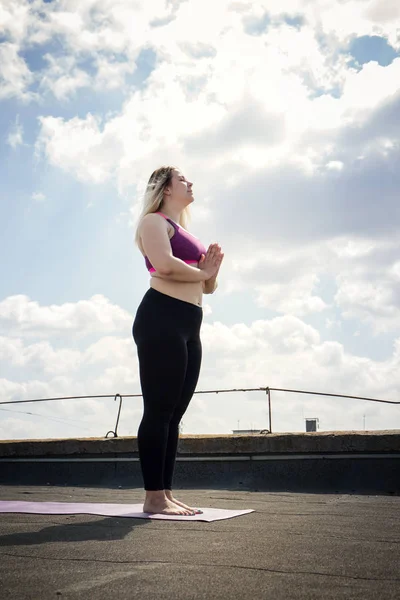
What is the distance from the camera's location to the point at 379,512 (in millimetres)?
4188

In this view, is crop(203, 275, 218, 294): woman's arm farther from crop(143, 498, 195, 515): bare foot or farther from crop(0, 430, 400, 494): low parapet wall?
crop(0, 430, 400, 494): low parapet wall

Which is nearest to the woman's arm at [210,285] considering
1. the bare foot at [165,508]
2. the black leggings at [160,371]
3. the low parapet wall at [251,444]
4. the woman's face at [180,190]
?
the black leggings at [160,371]

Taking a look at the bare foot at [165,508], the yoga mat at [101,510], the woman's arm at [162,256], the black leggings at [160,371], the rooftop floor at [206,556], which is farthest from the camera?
the woman's arm at [162,256]

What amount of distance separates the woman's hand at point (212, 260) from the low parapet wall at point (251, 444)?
254 cm

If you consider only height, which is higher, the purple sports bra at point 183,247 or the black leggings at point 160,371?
the purple sports bra at point 183,247

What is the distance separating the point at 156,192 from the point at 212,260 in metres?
0.65

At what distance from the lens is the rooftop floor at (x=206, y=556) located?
2.05 metres

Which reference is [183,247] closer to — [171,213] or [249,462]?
[171,213]

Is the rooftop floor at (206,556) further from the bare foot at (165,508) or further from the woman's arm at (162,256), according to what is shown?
the woman's arm at (162,256)

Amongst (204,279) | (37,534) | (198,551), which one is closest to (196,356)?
(204,279)

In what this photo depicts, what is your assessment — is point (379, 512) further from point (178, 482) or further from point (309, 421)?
point (309, 421)

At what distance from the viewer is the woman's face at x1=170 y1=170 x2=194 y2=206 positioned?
4891mm

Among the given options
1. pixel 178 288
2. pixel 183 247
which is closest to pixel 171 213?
pixel 183 247

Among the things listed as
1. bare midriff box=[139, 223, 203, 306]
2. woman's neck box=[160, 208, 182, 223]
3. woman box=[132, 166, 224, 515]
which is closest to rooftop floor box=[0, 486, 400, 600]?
woman box=[132, 166, 224, 515]
